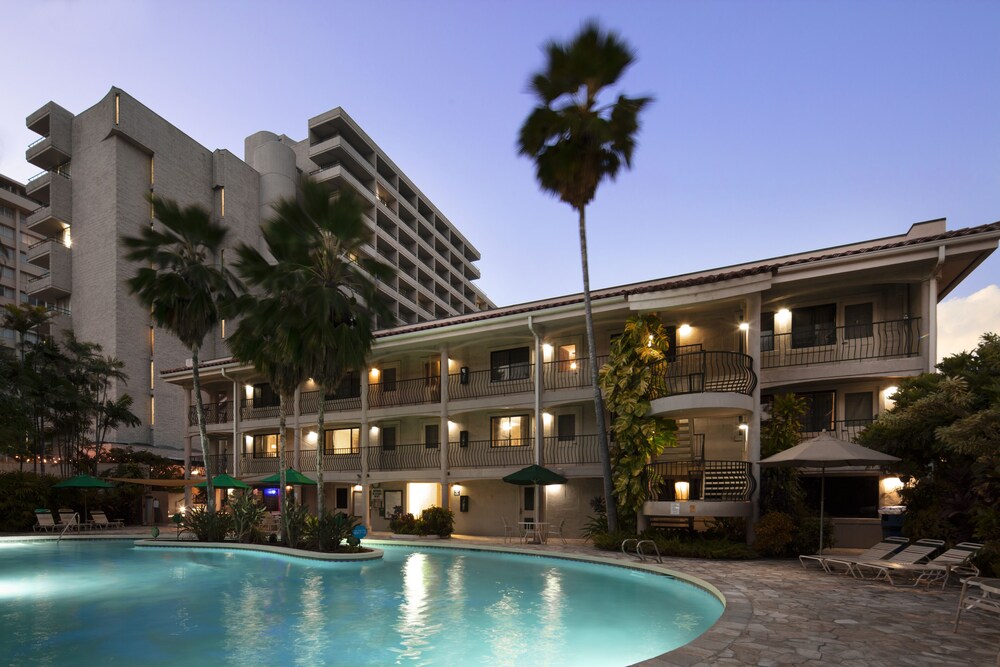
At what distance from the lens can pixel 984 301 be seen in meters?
55.9

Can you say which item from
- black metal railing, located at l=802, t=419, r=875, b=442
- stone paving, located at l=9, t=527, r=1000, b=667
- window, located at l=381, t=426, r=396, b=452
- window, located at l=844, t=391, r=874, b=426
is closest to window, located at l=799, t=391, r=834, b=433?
black metal railing, located at l=802, t=419, r=875, b=442

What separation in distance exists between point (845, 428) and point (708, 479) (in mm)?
4663

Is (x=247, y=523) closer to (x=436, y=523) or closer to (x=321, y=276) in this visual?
(x=436, y=523)

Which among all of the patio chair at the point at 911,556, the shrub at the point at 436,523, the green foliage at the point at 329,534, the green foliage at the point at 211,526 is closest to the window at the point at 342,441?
the shrub at the point at 436,523

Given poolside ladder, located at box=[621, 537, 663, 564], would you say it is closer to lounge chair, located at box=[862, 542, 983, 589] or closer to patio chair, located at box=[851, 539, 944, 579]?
patio chair, located at box=[851, 539, 944, 579]

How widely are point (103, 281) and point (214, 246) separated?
28.9 m

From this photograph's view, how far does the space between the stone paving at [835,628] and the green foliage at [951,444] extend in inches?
83.2

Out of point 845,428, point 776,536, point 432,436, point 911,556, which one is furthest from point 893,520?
point 432,436

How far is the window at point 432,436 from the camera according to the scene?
26.5 meters

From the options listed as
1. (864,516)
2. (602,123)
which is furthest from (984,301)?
(602,123)

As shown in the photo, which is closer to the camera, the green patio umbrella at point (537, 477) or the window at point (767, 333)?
the window at point (767, 333)

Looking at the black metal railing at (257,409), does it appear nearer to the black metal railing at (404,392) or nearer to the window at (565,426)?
the black metal railing at (404,392)

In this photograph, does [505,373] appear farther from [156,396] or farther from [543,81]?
[156,396]

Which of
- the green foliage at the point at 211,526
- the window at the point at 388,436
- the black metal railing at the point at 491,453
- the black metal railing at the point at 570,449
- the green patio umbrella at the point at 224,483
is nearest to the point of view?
the green foliage at the point at 211,526
